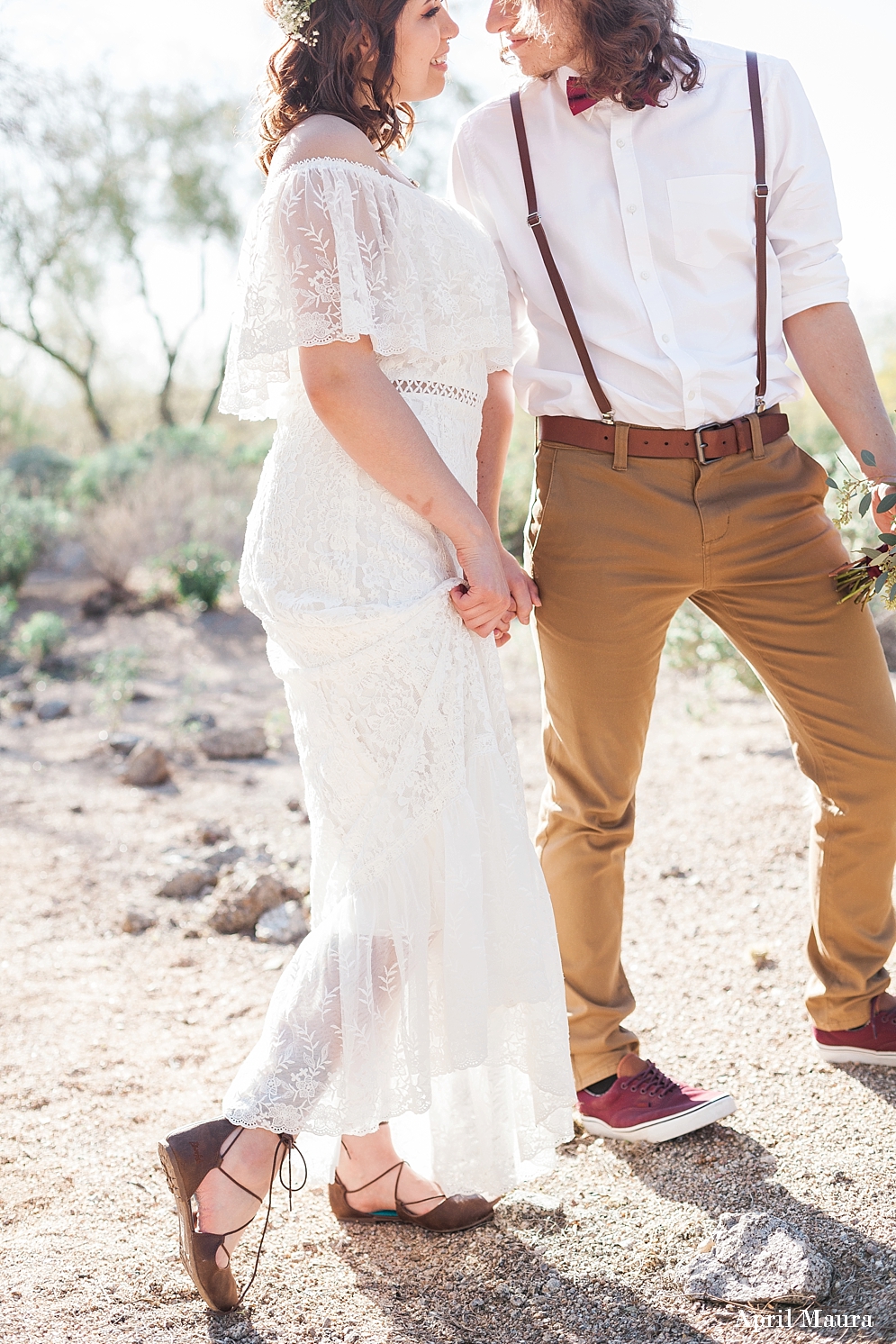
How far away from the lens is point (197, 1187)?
6.11 ft

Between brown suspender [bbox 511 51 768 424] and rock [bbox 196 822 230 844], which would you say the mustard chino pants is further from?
rock [bbox 196 822 230 844]

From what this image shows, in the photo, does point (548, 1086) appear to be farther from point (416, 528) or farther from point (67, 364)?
point (67, 364)

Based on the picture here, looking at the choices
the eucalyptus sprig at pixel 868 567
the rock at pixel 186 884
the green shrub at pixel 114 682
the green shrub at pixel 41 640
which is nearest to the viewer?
the eucalyptus sprig at pixel 868 567

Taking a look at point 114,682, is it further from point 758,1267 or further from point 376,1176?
point 758,1267

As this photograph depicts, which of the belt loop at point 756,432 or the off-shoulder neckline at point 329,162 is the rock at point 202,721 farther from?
the off-shoulder neckline at point 329,162

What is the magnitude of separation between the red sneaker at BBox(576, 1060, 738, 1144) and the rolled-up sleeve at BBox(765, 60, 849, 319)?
1562 millimetres

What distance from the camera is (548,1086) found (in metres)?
1.96

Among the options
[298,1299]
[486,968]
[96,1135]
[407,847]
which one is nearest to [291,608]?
[407,847]

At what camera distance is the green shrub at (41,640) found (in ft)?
25.4

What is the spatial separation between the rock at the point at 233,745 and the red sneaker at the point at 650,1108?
3571 millimetres

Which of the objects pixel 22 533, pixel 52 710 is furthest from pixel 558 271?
pixel 22 533

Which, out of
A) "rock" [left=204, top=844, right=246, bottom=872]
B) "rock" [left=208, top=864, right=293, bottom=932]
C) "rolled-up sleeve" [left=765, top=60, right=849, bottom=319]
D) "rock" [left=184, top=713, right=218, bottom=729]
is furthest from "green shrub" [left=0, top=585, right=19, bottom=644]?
"rolled-up sleeve" [left=765, top=60, right=849, bottom=319]

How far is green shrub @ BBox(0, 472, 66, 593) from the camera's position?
9.46 meters

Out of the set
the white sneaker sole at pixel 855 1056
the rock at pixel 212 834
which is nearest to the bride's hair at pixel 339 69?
the white sneaker sole at pixel 855 1056
